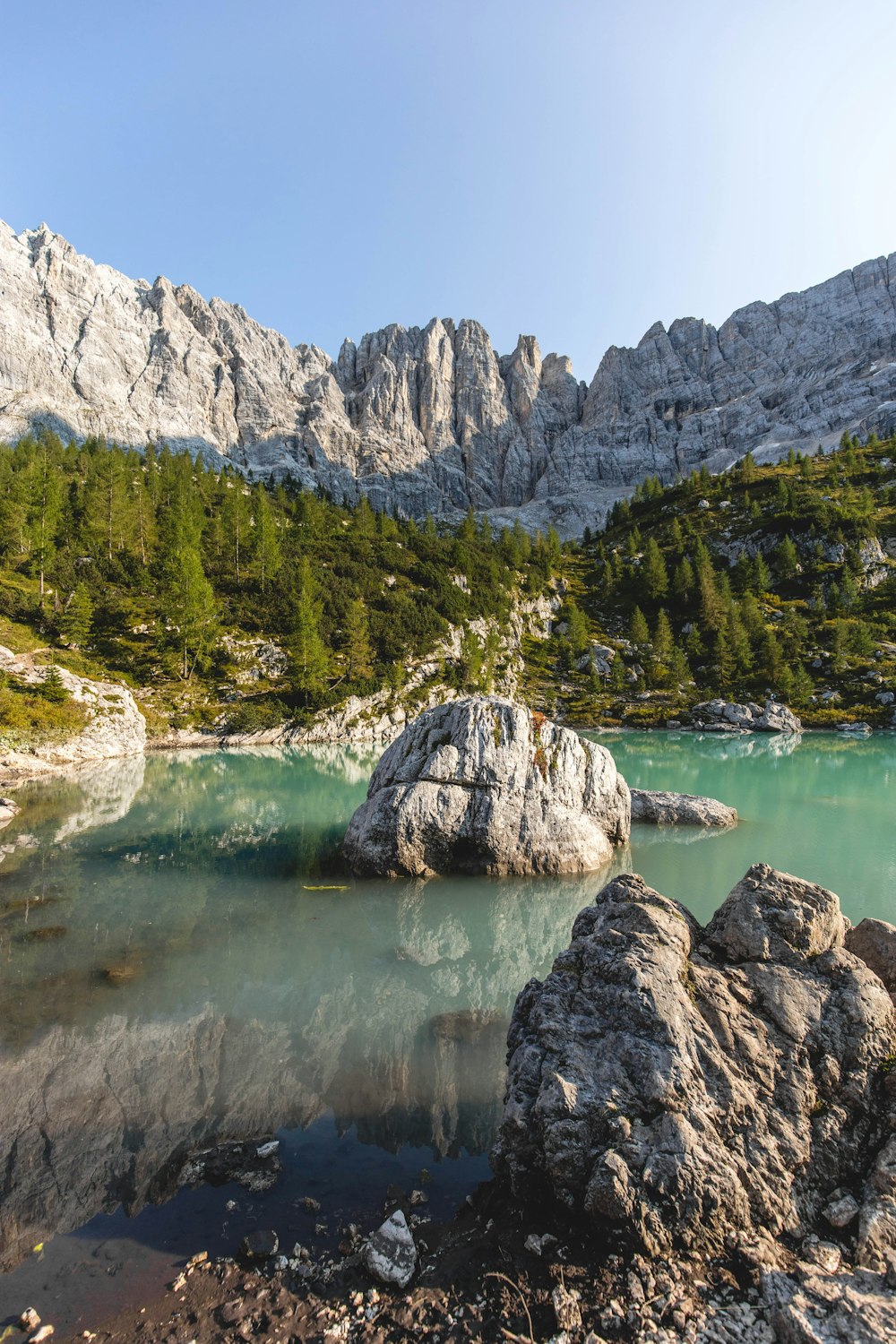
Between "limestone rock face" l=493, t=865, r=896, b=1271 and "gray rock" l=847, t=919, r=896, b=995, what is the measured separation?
0.66 meters

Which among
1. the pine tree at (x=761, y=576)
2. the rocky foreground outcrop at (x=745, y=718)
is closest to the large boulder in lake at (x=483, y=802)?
the rocky foreground outcrop at (x=745, y=718)

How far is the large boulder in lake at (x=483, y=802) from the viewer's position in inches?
817

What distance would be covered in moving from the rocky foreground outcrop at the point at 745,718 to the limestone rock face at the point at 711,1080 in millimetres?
79742

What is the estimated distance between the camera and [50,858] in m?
21.5

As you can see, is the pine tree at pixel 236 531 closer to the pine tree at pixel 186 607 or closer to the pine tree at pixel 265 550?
the pine tree at pixel 265 550

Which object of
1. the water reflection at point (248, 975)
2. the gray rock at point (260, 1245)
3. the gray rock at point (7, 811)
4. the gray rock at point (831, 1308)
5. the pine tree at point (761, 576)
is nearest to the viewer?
the gray rock at point (831, 1308)

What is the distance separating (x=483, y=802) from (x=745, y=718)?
243 feet

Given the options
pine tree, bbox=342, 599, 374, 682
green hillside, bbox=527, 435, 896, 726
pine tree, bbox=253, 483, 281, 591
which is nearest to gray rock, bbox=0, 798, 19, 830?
pine tree, bbox=342, 599, 374, 682

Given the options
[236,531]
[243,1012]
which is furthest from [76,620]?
[243,1012]

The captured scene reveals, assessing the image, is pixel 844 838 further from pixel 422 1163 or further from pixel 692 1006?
pixel 422 1163

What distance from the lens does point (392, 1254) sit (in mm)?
6305

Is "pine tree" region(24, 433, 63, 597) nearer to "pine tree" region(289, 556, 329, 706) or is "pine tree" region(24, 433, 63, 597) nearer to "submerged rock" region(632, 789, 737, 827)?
"pine tree" region(289, 556, 329, 706)

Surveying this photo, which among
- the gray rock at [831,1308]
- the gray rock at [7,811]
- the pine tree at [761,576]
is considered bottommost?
the gray rock at [831,1308]

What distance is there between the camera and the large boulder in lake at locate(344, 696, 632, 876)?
68.1 ft
